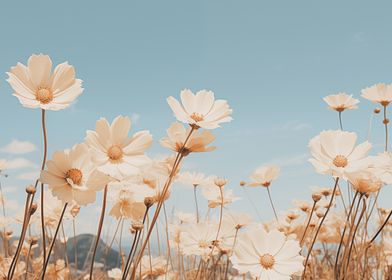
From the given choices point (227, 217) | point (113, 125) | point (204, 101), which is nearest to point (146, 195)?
point (113, 125)

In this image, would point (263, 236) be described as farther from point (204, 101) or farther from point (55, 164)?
point (55, 164)

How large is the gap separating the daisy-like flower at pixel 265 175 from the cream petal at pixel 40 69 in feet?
3.67

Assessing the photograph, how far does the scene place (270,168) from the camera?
184 cm

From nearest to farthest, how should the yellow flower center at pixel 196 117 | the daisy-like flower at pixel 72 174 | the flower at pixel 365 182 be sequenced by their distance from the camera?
the daisy-like flower at pixel 72 174, the yellow flower center at pixel 196 117, the flower at pixel 365 182

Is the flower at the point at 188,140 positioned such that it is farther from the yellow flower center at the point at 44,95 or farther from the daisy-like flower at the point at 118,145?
the yellow flower center at the point at 44,95

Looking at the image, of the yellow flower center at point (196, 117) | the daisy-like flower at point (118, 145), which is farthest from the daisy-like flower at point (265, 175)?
the daisy-like flower at point (118, 145)

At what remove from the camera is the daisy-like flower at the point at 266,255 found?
113 centimetres

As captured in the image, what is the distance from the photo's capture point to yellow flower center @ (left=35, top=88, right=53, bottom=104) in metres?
0.83

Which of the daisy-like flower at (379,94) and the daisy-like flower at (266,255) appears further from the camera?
the daisy-like flower at (379,94)

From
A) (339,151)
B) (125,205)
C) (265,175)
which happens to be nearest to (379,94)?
(265,175)

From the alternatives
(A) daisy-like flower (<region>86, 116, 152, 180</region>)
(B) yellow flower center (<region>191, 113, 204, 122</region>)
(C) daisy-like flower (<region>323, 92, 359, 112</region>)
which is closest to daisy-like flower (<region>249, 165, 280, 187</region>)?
(C) daisy-like flower (<region>323, 92, 359, 112</region>)

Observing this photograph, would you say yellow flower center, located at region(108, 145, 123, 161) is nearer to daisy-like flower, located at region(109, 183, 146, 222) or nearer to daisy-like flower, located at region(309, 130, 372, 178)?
daisy-like flower, located at region(109, 183, 146, 222)

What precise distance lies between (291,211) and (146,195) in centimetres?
142

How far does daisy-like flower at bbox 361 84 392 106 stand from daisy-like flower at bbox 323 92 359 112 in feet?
0.21
